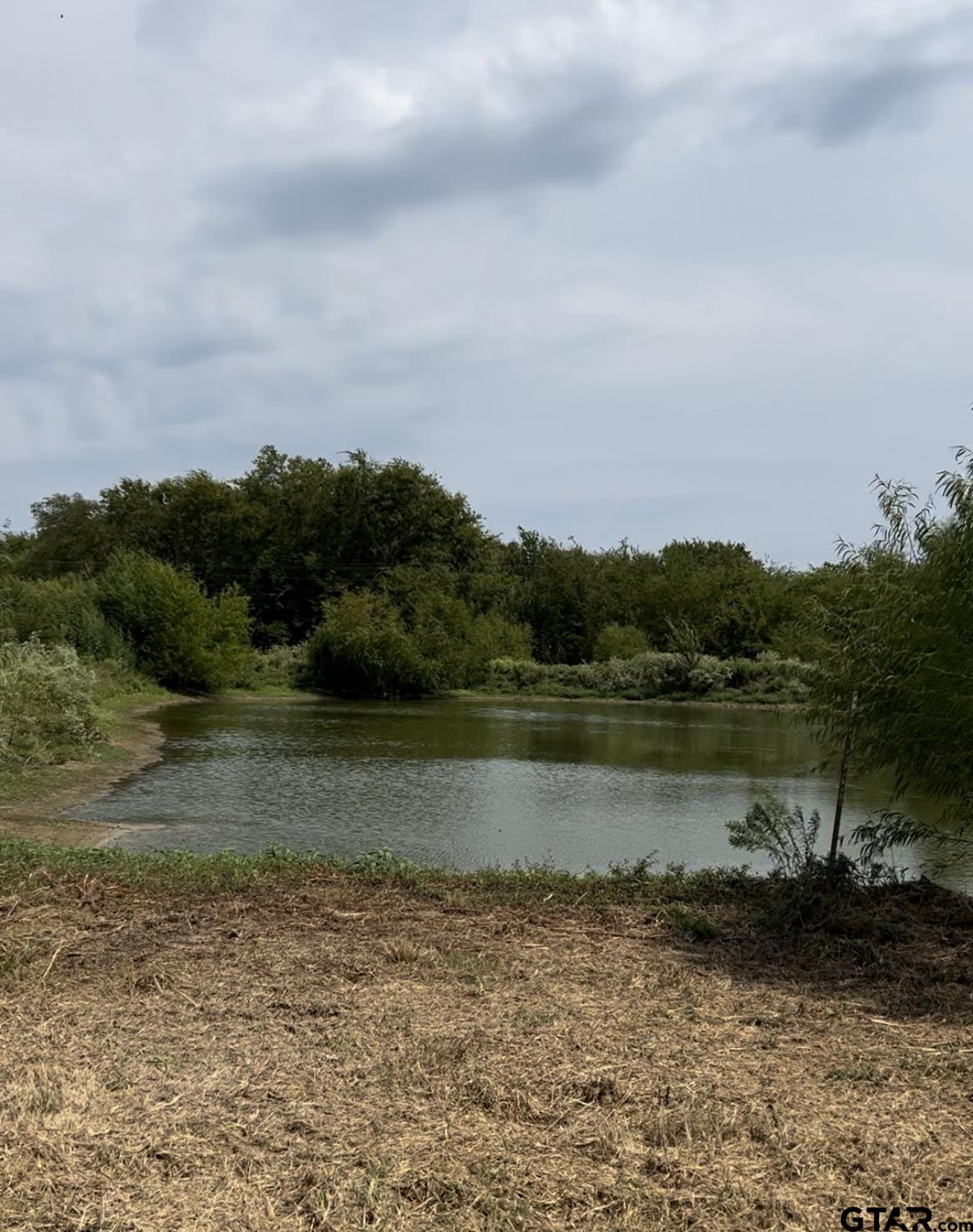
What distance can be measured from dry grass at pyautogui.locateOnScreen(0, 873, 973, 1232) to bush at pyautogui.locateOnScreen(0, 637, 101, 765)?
1289 cm

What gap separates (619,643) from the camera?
59.3 meters

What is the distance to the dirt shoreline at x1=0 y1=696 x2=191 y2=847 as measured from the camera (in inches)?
496

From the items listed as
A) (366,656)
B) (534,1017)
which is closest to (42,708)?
(534,1017)

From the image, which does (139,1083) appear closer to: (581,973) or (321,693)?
(581,973)

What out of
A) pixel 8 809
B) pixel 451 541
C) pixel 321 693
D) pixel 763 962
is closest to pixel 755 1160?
pixel 763 962

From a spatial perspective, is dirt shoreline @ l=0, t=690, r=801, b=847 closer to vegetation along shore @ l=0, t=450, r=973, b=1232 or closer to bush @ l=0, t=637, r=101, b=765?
vegetation along shore @ l=0, t=450, r=973, b=1232

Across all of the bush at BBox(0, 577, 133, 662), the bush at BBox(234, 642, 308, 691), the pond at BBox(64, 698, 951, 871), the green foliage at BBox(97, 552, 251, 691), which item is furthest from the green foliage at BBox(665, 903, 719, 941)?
the bush at BBox(234, 642, 308, 691)

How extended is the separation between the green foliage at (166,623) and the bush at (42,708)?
1915 cm

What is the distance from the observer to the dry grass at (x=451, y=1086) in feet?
10.6

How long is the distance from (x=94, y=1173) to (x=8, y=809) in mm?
12282

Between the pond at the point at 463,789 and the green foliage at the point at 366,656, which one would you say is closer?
the pond at the point at 463,789

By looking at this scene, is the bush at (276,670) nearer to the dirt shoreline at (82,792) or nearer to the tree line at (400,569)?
the tree line at (400,569)

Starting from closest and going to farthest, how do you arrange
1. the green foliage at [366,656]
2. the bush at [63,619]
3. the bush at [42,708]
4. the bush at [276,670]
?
1. the bush at [42,708]
2. the bush at [63,619]
3. the green foliage at [366,656]
4. the bush at [276,670]

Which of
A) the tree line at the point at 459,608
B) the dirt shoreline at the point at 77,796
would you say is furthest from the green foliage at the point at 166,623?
the dirt shoreline at the point at 77,796
